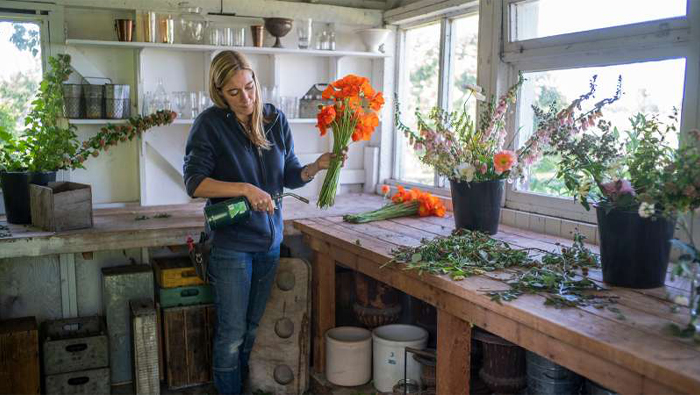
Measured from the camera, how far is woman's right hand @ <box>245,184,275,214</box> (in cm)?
277

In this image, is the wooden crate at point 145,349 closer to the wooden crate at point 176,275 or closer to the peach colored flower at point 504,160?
the wooden crate at point 176,275

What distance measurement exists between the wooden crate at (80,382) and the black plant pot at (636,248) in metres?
2.67

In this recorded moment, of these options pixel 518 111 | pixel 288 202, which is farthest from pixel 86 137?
pixel 518 111

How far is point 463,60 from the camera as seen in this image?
4.06m

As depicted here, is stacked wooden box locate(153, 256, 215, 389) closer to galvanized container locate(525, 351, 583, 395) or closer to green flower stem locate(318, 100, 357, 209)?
green flower stem locate(318, 100, 357, 209)

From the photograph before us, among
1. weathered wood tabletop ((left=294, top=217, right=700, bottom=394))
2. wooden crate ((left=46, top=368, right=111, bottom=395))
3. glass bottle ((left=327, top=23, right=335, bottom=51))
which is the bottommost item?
wooden crate ((left=46, top=368, right=111, bottom=395))

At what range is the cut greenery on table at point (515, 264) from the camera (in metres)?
2.16

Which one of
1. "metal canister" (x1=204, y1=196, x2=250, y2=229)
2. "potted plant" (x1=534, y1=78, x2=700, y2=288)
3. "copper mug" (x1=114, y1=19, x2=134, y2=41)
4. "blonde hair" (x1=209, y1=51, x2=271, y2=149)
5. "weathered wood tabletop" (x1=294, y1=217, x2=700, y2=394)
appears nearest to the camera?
"weathered wood tabletop" (x1=294, y1=217, x2=700, y2=394)

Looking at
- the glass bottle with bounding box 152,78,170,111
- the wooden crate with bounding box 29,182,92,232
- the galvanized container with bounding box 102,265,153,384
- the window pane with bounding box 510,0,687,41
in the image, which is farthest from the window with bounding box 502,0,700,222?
the wooden crate with bounding box 29,182,92,232

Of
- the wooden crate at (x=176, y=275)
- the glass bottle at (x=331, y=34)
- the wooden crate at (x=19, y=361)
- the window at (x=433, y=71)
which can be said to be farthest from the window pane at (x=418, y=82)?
the wooden crate at (x=19, y=361)

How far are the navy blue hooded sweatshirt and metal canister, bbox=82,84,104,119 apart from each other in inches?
46.0

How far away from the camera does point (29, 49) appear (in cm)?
383

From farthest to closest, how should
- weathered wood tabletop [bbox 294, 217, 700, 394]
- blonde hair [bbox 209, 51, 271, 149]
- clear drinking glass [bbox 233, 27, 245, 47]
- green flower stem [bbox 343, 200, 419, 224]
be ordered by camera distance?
clear drinking glass [bbox 233, 27, 245, 47] → green flower stem [bbox 343, 200, 419, 224] → blonde hair [bbox 209, 51, 271, 149] → weathered wood tabletop [bbox 294, 217, 700, 394]

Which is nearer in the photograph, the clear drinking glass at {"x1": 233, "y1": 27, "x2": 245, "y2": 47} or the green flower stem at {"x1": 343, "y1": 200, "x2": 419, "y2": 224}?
the green flower stem at {"x1": 343, "y1": 200, "x2": 419, "y2": 224}
